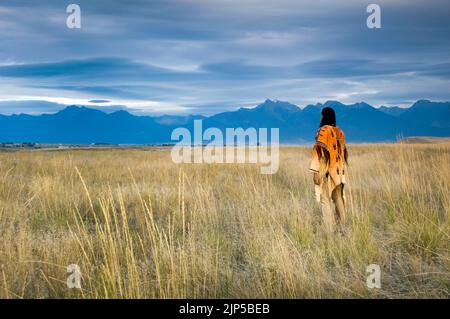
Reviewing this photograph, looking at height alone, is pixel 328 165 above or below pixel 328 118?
below

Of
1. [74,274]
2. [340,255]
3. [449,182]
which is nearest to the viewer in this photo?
[74,274]

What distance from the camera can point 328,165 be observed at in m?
5.97

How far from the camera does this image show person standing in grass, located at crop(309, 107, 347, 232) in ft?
19.5

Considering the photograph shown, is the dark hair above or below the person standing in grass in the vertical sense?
above

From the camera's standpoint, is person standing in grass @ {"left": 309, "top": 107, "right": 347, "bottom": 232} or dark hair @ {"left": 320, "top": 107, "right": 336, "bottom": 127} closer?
person standing in grass @ {"left": 309, "top": 107, "right": 347, "bottom": 232}

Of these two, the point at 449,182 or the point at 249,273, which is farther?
the point at 449,182

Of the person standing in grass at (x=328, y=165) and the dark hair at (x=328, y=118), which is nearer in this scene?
the person standing in grass at (x=328, y=165)

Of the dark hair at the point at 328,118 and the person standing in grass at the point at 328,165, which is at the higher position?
the dark hair at the point at 328,118

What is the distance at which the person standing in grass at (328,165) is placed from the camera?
5.93 meters
